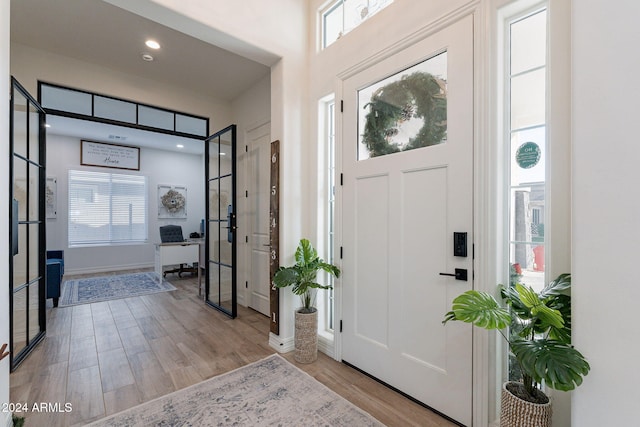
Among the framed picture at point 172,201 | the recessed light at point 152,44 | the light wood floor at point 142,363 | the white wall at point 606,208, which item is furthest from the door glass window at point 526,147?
the framed picture at point 172,201

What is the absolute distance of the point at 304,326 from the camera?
2535 mm

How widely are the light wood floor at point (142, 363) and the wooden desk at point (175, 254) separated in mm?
1444

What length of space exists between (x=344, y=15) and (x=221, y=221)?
286 cm

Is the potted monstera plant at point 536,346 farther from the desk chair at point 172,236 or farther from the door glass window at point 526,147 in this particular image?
the desk chair at point 172,236

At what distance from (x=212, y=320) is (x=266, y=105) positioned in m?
2.85

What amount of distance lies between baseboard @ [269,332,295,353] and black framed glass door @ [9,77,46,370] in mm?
2155

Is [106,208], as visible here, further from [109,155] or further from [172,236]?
[172,236]

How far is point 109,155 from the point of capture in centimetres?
682

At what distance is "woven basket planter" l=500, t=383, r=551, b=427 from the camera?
4.08 feet

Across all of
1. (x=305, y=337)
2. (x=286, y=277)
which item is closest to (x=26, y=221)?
(x=286, y=277)

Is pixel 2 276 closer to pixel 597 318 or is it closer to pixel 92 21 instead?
pixel 92 21

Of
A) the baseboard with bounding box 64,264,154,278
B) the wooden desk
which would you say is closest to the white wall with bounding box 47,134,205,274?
the baseboard with bounding box 64,264,154,278

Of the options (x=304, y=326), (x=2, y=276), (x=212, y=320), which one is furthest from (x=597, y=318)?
(x=212, y=320)

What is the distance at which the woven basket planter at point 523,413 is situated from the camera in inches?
48.9
